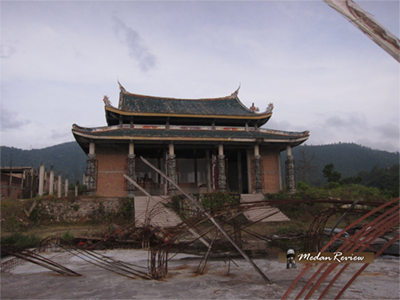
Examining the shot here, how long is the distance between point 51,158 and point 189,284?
81.1 m

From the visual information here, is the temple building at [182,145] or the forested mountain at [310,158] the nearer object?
the temple building at [182,145]

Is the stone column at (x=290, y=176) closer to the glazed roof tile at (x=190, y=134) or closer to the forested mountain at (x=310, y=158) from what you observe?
the glazed roof tile at (x=190, y=134)

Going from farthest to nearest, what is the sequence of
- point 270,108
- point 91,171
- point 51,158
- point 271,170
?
point 51,158
point 270,108
point 271,170
point 91,171

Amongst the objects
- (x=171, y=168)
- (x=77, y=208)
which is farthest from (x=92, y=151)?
(x=171, y=168)

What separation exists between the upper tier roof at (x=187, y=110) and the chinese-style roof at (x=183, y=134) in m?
0.78

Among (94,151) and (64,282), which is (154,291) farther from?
(94,151)

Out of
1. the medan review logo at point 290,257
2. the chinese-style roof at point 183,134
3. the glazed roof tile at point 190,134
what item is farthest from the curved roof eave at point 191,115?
the medan review logo at point 290,257

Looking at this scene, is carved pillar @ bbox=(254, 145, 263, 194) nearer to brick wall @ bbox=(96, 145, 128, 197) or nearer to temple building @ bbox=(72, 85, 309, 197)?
temple building @ bbox=(72, 85, 309, 197)

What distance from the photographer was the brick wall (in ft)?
56.6

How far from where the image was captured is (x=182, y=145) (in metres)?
18.3

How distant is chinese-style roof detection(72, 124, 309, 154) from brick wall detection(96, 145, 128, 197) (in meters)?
1.15

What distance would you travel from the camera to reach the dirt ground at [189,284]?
13.0ft

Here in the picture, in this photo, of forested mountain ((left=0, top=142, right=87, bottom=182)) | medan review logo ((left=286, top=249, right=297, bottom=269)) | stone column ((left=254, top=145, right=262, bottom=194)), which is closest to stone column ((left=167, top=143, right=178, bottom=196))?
stone column ((left=254, top=145, right=262, bottom=194))

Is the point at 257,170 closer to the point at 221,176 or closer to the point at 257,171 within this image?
the point at 257,171
